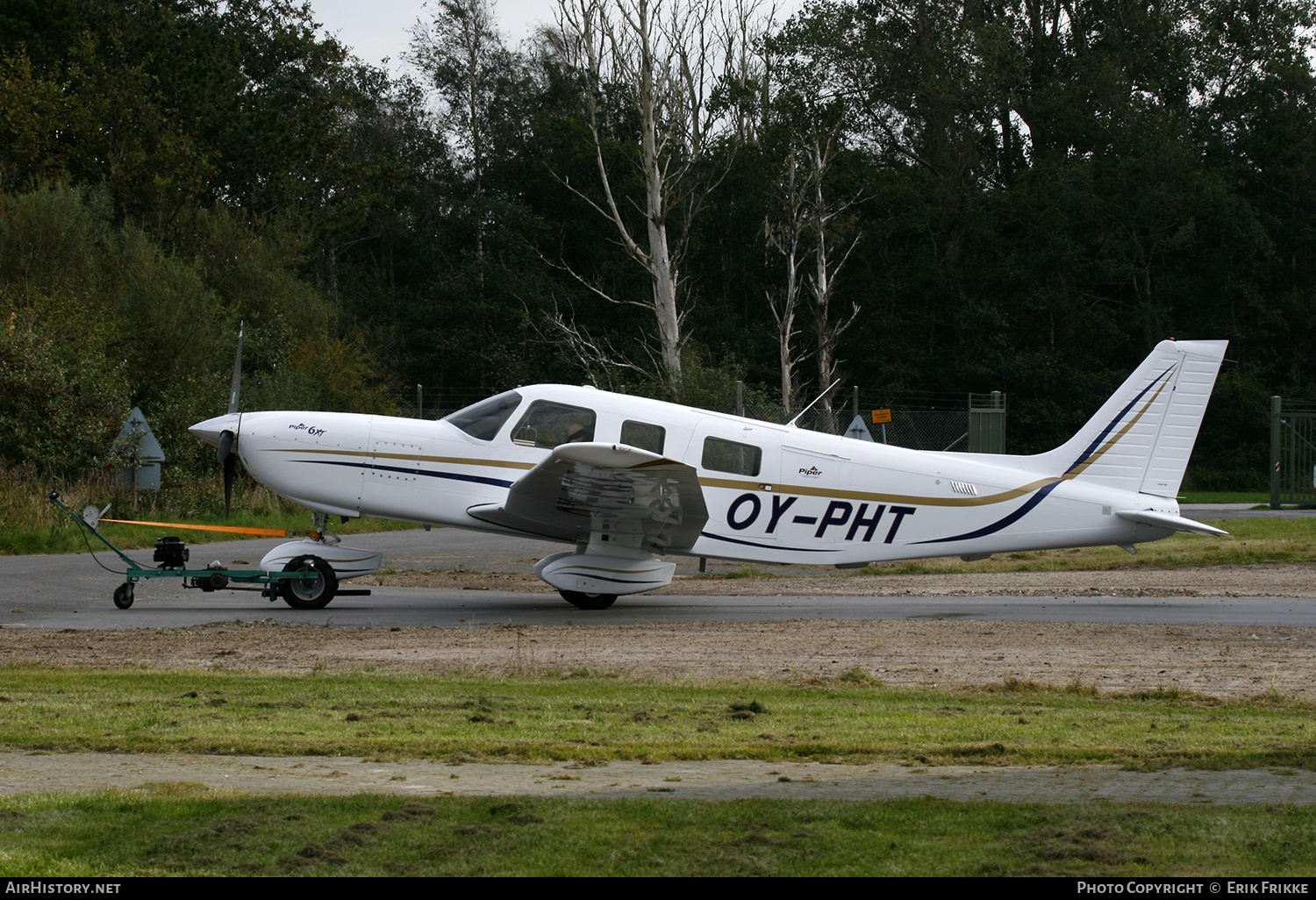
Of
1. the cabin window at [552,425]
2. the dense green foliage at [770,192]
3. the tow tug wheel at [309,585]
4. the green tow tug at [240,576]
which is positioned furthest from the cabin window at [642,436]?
the dense green foliage at [770,192]

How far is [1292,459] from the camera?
2970 centimetres

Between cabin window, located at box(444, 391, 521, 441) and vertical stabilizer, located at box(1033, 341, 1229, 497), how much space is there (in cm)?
649

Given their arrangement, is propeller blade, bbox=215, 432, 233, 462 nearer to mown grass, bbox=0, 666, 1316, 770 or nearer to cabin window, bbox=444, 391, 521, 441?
cabin window, bbox=444, 391, 521, 441

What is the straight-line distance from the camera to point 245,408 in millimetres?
27516

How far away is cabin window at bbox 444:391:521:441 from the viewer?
13.8 metres

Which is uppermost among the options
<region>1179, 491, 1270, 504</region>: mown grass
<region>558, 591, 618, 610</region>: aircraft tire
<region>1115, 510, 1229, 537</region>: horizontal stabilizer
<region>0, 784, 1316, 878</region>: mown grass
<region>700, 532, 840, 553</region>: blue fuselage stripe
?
<region>1115, 510, 1229, 537</region>: horizontal stabilizer

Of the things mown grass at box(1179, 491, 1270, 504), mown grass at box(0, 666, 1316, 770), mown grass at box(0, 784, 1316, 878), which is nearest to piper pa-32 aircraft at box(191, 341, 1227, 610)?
mown grass at box(0, 666, 1316, 770)

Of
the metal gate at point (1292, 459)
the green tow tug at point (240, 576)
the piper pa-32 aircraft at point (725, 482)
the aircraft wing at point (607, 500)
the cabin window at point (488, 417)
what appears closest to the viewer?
the aircraft wing at point (607, 500)

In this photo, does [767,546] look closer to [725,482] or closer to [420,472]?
[725,482]

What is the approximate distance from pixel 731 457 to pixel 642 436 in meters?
1.08

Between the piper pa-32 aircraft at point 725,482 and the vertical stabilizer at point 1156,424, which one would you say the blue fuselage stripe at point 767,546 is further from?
the vertical stabilizer at point 1156,424

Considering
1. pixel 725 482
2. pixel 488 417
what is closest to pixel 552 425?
pixel 488 417

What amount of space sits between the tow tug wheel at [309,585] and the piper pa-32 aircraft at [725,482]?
0.08 ft

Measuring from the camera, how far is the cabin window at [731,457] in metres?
13.6
